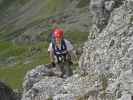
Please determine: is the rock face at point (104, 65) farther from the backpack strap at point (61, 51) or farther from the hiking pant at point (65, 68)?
the backpack strap at point (61, 51)

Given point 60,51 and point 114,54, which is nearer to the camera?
point 114,54

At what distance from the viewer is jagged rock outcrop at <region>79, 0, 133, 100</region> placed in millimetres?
18234

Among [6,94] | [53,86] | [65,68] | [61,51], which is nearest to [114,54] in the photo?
[61,51]

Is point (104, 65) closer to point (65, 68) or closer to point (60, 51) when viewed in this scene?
point (60, 51)

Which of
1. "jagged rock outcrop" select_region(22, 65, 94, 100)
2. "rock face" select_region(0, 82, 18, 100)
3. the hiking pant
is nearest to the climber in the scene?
the hiking pant

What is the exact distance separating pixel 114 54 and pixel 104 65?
720 mm

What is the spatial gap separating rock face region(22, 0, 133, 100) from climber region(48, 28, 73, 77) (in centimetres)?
86

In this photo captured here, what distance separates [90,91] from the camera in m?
19.9

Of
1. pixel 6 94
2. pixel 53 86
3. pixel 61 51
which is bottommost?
pixel 6 94

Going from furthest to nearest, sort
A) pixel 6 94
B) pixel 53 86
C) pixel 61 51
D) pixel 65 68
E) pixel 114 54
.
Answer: pixel 6 94
pixel 65 68
pixel 61 51
pixel 53 86
pixel 114 54

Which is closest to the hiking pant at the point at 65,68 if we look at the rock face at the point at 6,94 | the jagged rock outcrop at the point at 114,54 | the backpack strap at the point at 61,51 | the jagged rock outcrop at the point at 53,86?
the jagged rock outcrop at the point at 53,86

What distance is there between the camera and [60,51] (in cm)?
2477

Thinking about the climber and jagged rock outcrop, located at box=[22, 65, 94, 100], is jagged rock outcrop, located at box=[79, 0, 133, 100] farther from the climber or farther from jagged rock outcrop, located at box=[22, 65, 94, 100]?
the climber

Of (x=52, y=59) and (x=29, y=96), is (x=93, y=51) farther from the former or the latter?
(x=29, y=96)
